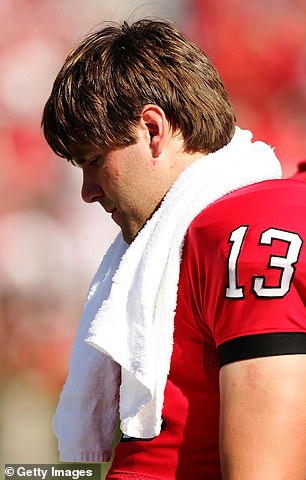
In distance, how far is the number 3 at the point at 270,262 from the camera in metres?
1.08

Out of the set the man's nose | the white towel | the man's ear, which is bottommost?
the white towel

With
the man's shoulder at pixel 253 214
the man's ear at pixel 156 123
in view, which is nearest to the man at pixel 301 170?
the man's ear at pixel 156 123

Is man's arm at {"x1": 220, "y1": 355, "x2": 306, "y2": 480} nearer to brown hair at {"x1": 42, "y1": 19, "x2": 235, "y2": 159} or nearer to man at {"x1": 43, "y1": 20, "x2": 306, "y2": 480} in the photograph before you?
man at {"x1": 43, "y1": 20, "x2": 306, "y2": 480}

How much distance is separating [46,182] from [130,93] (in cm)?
145

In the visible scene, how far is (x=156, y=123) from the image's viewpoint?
1.34 m

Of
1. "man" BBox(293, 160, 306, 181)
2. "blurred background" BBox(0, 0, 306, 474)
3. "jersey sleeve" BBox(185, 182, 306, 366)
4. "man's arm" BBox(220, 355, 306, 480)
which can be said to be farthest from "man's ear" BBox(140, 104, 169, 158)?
"blurred background" BBox(0, 0, 306, 474)

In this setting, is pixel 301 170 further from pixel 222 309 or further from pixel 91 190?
pixel 222 309

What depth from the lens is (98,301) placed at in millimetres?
1602

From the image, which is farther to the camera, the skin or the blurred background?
the blurred background

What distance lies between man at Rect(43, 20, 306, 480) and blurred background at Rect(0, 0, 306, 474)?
1.16m

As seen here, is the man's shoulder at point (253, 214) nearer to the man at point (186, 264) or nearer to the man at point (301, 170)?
the man at point (186, 264)

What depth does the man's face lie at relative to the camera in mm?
1337

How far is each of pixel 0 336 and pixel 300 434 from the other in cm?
180

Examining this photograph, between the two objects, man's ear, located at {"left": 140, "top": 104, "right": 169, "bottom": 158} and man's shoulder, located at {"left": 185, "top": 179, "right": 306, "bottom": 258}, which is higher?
man's ear, located at {"left": 140, "top": 104, "right": 169, "bottom": 158}
